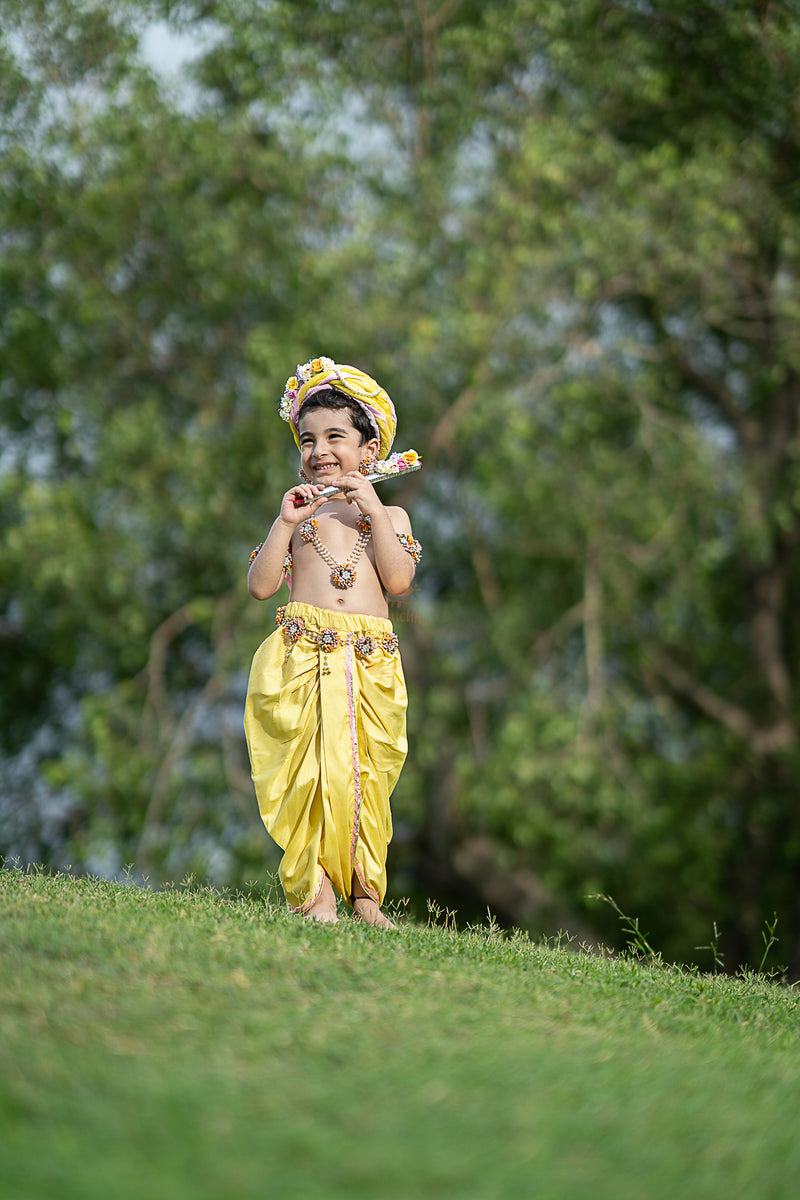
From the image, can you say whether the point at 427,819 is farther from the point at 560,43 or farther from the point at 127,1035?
the point at 127,1035

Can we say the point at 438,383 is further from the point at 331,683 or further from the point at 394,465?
the point at 331,683

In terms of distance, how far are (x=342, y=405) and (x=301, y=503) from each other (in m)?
0.42

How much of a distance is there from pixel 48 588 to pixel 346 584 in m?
5.15

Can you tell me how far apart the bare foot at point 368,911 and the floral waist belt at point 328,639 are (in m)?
0.77

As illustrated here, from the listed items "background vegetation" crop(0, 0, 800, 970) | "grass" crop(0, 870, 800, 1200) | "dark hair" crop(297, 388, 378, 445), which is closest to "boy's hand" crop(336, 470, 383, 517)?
"dark hair" crop(297, 388, 378, 445)

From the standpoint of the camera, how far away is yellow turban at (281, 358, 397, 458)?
4.80 metres

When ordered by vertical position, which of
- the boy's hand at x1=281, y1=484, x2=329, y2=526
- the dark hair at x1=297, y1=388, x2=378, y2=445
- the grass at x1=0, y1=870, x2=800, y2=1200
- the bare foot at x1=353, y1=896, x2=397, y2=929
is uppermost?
the dark hair at x1=297, y1=388, x2=378, y2=445

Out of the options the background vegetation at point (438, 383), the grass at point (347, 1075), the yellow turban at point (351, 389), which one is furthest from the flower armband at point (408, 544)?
the background vegetation at point (438, 383)

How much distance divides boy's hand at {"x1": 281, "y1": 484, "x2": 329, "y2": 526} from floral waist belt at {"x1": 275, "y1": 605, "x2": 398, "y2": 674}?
0.34 metres

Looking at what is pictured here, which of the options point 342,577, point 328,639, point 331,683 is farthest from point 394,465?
point 331,683

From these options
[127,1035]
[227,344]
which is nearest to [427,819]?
[227,344]

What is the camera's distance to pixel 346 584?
181 inches

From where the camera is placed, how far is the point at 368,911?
4.48m

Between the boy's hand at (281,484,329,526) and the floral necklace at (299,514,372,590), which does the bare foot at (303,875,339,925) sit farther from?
the boy's hand at (281,484,329,526)
